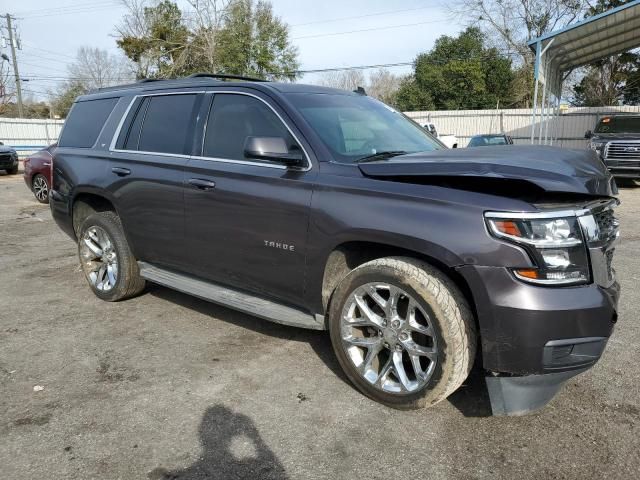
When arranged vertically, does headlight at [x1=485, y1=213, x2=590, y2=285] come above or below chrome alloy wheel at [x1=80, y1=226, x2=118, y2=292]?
above

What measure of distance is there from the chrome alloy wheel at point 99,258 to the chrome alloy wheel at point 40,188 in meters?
8.28

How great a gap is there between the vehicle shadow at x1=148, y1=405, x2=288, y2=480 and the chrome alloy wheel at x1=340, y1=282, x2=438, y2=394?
0.74 metres

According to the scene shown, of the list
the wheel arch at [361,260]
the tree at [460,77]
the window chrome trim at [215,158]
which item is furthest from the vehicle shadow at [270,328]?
the tree at [460,77]

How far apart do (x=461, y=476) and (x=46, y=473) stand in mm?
1968

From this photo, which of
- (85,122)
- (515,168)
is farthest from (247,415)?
(85,122)

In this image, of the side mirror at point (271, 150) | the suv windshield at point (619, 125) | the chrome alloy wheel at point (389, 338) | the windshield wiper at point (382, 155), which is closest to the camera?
the chrome alloy wheel at point (389, 338)

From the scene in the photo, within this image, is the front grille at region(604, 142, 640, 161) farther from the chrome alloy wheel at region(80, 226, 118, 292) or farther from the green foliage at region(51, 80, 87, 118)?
the green foliage at region(51, 80, 87, 118)

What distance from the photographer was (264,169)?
3537 millimetres

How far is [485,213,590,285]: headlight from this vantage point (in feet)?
8.30

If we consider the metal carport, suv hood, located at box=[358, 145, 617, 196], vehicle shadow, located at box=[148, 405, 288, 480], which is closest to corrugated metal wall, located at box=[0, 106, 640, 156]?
the metal carport

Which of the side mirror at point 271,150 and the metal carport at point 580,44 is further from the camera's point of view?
the metal carport at point 580,44

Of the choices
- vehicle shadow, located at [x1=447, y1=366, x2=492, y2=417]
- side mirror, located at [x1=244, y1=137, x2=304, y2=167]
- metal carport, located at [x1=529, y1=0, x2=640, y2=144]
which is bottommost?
vehicle shadow, located at [x1=447, y1=366, x2=492, y2=417]

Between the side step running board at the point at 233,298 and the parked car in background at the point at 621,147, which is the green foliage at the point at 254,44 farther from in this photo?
the side step running board at the point at 233,298

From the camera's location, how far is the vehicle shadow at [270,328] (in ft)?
12.4
